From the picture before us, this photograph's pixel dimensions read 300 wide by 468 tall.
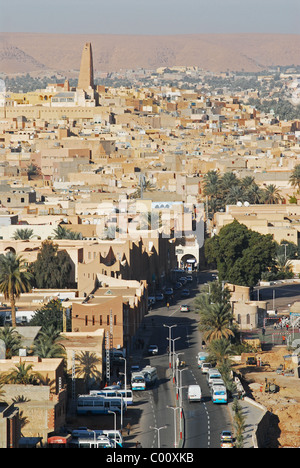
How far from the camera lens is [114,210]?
193ft

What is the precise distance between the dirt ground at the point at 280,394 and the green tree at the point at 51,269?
8472 millimetres

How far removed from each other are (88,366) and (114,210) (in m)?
26.7

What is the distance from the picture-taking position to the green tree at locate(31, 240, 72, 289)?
43.8 metres

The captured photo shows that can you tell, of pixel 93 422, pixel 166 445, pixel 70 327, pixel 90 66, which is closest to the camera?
pixel 166 445

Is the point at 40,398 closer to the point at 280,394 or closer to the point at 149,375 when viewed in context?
the point at 149,375

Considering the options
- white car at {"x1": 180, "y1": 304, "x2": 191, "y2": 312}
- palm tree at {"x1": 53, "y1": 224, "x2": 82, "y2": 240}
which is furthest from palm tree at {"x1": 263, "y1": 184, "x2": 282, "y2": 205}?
white car at {"x1": 180, "y1": 304, "x2": 191, "y2": 312}

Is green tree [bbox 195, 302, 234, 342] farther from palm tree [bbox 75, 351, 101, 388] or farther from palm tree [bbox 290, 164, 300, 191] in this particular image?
palm tree [bbox 290, 164, 300, 191]

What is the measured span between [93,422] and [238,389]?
507 centimetres

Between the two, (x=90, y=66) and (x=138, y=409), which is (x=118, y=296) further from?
(x=90, y=66)

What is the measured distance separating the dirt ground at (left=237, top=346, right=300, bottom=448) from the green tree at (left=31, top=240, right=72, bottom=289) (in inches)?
334

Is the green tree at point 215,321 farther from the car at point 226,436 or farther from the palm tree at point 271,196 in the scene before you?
the palm tree at point 271,196

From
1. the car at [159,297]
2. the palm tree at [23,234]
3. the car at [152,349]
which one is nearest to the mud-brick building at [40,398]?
the car at [152,349]

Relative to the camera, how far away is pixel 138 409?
100ft
